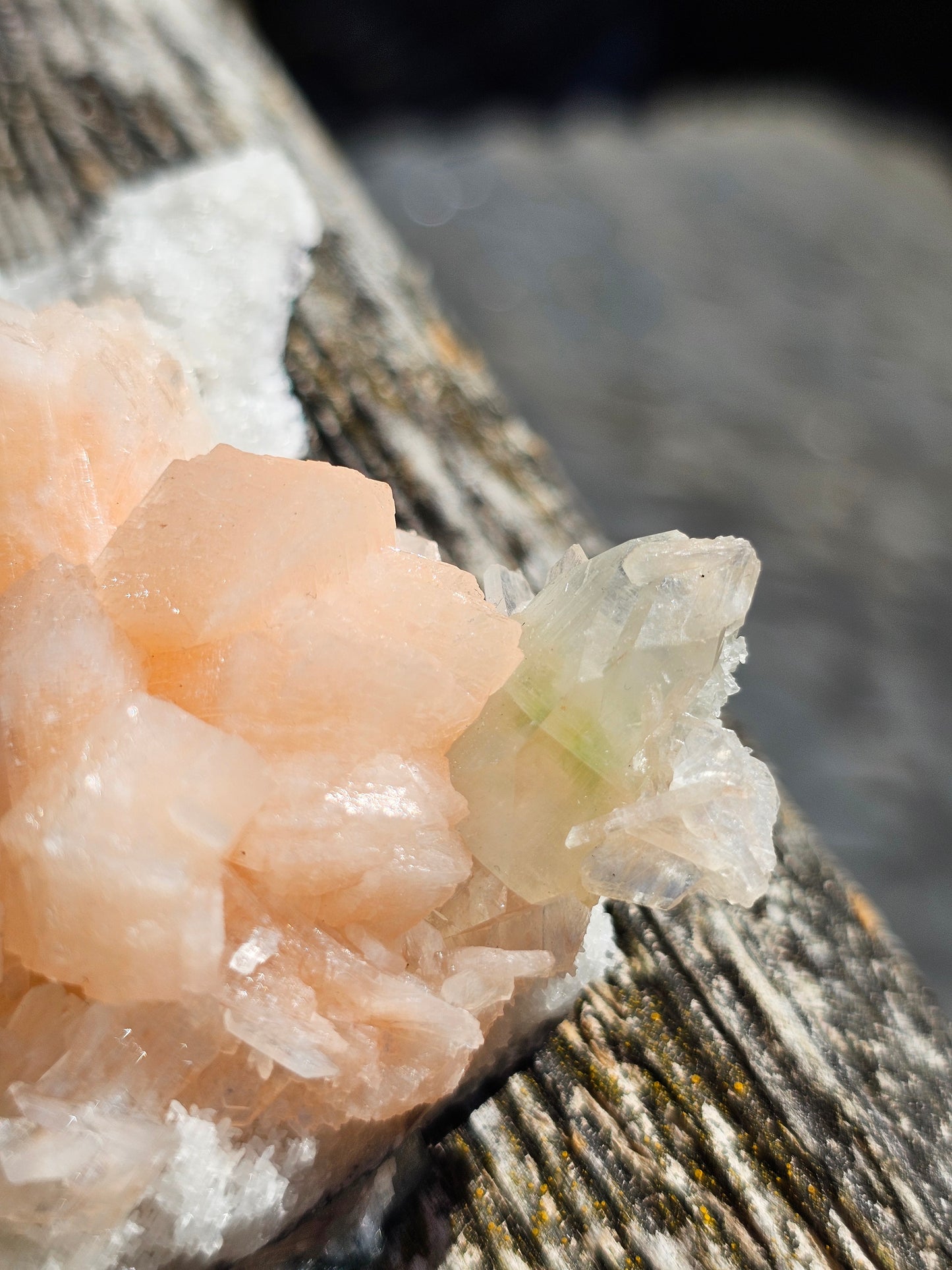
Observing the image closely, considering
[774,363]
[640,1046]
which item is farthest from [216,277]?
[774,363]

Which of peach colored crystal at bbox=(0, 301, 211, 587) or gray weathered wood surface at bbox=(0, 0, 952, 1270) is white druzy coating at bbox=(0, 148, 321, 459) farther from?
peach colored crystal at bbox=(0, 301, 211, 587)

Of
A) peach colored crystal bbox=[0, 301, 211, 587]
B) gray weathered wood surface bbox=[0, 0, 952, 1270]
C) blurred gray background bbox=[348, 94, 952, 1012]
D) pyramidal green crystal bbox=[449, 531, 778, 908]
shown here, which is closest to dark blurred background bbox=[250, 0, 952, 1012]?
blurred gray background bbox=[348, 94, 952, 1012]

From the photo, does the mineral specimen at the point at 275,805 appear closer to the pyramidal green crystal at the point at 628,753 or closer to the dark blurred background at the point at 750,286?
the pyramidal green crystal at the point at 628,753

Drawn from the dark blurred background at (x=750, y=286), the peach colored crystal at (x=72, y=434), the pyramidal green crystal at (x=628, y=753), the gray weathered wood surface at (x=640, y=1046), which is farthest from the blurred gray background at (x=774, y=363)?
the peach colored crystal at (x=72, y=434)

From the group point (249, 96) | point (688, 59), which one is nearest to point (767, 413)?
point (688, 59)

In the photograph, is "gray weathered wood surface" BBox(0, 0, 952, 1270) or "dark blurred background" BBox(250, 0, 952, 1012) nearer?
"gray weathered wood surface" BBox(0, 0, 952, 1270)

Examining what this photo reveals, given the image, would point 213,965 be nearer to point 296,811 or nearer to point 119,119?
point 296,811

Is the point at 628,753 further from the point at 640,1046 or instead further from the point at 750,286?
the point at 750,286
